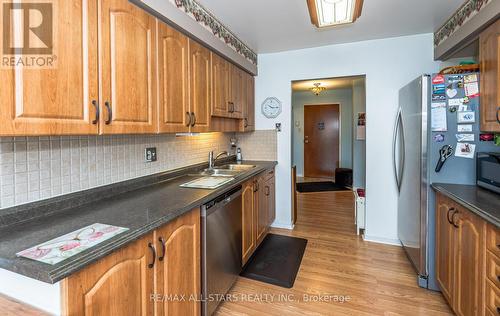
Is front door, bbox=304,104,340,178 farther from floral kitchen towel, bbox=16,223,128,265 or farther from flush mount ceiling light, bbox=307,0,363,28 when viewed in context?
floral kitchen towel, bbox=16,223,128,265

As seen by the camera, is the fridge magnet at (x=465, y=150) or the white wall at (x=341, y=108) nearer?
the fridge magnet at (x=465, y=150)

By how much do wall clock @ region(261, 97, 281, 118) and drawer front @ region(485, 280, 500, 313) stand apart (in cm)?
258

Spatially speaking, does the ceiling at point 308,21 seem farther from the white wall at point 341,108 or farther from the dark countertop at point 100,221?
the white wall at point 341,108

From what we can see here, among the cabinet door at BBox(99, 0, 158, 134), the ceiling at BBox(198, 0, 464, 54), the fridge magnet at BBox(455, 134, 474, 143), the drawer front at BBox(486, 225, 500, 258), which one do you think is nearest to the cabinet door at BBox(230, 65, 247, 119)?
the ceiling at BBox(198, 0, 464, 54)

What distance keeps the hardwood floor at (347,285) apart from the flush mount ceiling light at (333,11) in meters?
2.13

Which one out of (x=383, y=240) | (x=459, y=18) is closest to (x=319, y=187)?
(x=383, y=240)

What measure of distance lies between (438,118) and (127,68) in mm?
2207

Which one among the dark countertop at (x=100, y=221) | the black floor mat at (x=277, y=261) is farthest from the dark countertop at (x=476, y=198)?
the dark countertop at (x=100, y=221)

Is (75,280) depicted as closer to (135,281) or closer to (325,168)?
(135,281)

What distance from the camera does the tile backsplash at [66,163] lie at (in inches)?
46.4

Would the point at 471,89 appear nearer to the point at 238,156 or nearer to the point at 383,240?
the point at 383,240

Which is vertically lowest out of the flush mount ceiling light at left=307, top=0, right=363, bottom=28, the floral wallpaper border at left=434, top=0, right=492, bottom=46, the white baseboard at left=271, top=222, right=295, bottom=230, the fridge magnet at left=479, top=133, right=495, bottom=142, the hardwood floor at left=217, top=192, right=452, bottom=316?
the hardwood floor at left=217, top=192, right=452, bottom=316

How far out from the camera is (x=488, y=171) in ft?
5.80

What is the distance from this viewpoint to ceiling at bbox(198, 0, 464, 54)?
212 cm
